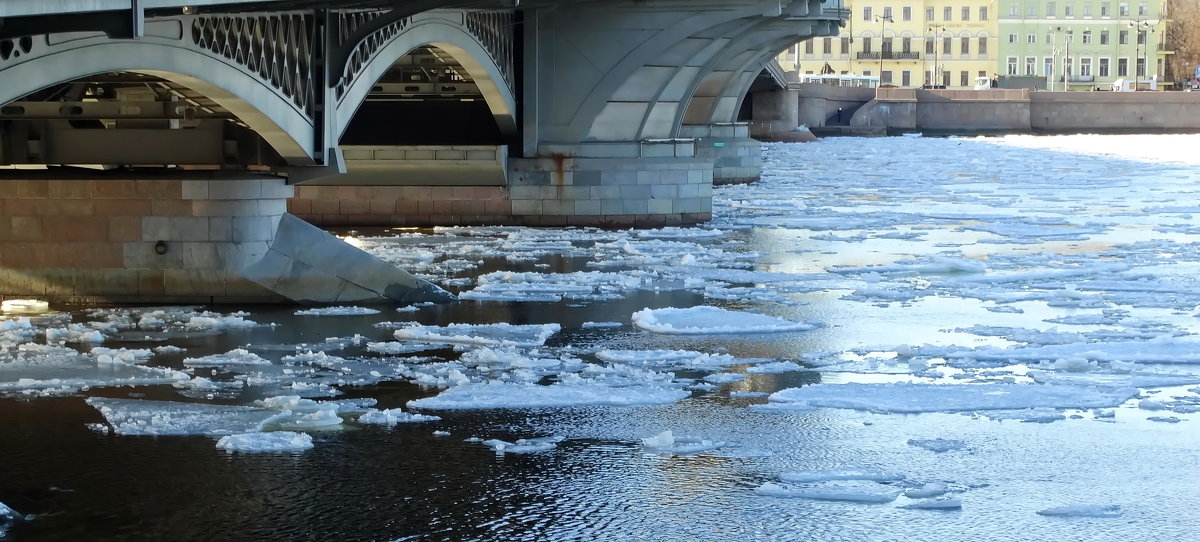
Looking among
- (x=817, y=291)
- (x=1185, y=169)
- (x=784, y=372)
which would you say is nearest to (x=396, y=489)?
(x=784, y=372)

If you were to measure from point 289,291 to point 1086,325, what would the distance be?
28.4 ft

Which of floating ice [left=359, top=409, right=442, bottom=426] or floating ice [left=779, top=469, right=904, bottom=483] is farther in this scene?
floating ice [left=359, top=409, right=442, bottom=426]

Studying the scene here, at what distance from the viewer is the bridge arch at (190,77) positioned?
1356 cm

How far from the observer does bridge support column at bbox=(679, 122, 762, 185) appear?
50.3 meters

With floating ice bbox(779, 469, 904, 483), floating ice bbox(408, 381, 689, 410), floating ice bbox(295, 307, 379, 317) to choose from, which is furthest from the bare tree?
floating ice bbox(779, 469, 904, 483)

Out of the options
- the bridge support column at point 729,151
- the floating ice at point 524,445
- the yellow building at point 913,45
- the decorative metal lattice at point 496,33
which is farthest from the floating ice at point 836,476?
the yellow building at point 913,45

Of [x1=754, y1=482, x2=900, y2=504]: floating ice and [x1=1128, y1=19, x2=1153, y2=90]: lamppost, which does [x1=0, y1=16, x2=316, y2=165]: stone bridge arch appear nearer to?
[x1=754, y1=482, x2=900, y2=504]: floating ice

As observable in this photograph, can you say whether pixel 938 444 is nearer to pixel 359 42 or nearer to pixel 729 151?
pixel 359 42

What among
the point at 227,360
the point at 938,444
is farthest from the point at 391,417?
the point at 938,444

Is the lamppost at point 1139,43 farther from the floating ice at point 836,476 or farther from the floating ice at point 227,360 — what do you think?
the floating ice at point 836,476

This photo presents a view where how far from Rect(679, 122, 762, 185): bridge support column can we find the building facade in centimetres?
8400

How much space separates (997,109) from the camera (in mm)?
106500

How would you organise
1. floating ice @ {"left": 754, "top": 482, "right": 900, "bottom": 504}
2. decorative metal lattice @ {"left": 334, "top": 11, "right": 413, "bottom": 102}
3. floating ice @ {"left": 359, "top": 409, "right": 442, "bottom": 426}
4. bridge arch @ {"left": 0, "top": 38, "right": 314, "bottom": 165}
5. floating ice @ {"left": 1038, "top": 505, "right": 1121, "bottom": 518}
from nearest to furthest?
1. floating ice @ {"left": 1038, "top": 505, "right": 1121, "bottom": 518}
2. floating ice @ {"left": 754, "top": 482, "right": 900, "bottom": 504}
3. floating ice @ {"left": 359, "top": 409, "right": 442, "bottom": 426}
4. bridge arch @ {"left": 0, "top": 38, "right": 314, "bottom": 165}
5. decorative metal lattice @ {"left": 334, "top": 11, "right": 413, "bottom": 102}

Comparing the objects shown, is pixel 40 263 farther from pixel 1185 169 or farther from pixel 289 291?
pixel 1185 169
